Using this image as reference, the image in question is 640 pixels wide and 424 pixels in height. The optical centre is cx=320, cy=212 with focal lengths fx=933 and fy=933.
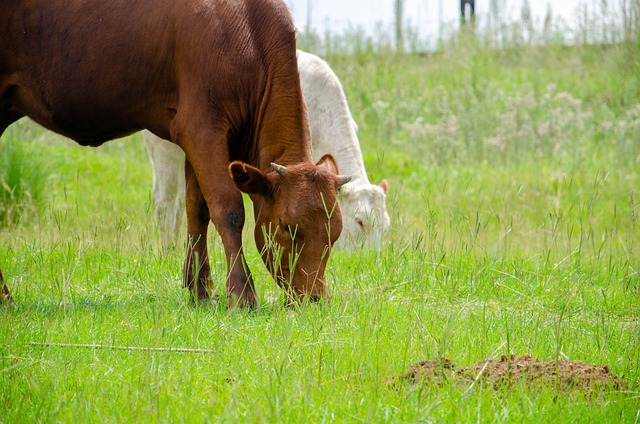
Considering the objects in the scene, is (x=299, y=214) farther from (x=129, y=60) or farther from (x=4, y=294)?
(x=4, y=294)

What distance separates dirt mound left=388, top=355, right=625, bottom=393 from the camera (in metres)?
3.62

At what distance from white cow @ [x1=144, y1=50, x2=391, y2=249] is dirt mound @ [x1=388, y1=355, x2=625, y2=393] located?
340 centimetres

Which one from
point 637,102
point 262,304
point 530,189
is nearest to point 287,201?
point 262,304

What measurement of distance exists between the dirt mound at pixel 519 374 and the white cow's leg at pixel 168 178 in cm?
420

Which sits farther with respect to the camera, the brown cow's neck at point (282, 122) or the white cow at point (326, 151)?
the white cow at point (326, 151)

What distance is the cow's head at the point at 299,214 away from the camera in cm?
490

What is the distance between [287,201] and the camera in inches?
198

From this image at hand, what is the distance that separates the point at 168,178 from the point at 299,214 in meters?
2.93

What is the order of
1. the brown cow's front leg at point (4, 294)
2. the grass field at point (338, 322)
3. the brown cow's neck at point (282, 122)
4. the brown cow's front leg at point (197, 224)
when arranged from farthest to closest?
the brown cow's front leg at point (197, 224) < the brown cow's neck at point (282, 122) < the brown cow's front leg at point (4, 294) < the grass field at point (338, 322)

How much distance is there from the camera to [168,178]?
7.64 m

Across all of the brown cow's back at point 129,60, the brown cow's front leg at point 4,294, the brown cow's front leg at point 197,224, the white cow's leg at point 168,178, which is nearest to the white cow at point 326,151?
the white cow's leg at point 168,178

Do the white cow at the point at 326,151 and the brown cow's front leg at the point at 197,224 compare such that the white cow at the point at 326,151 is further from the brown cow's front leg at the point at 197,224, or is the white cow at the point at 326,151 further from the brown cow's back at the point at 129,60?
the brown cow's back at the point at 129,60

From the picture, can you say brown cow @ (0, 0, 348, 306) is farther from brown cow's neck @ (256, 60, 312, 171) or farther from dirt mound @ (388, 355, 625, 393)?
dirt mound @ (388, 355, 625, 393)

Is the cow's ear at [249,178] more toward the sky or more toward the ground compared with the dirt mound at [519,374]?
more toward the sky
